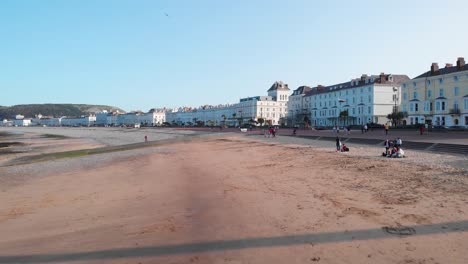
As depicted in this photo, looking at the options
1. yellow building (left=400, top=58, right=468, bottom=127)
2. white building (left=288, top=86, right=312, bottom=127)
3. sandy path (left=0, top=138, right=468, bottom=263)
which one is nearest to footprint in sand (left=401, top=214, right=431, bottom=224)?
sandy path (left=0, top=138, right=468, bottom=263)

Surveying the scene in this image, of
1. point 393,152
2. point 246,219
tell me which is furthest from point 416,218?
point 393,152

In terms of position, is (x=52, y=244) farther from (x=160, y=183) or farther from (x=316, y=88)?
(x=316, y=88)

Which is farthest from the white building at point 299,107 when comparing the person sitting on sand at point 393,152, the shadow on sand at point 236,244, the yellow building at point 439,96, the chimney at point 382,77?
the shadow on sand at point 236,244

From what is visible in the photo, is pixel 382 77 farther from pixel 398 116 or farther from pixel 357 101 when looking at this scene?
pixel 398 116

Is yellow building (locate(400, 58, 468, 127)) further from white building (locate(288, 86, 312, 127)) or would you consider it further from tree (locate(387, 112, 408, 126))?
white building (locate(288, 86, 312, 127))

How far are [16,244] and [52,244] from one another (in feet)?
2.71

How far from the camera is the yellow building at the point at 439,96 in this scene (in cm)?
5156

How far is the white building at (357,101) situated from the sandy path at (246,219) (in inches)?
2282

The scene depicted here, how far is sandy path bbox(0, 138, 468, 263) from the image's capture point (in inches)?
241

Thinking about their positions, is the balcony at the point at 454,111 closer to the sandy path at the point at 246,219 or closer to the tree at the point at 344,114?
the tree at the point at 344,114

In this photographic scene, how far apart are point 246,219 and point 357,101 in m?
77.2

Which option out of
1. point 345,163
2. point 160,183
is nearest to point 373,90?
point 345,163

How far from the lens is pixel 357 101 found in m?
80.0

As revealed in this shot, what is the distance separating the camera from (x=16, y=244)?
7.23 meters
